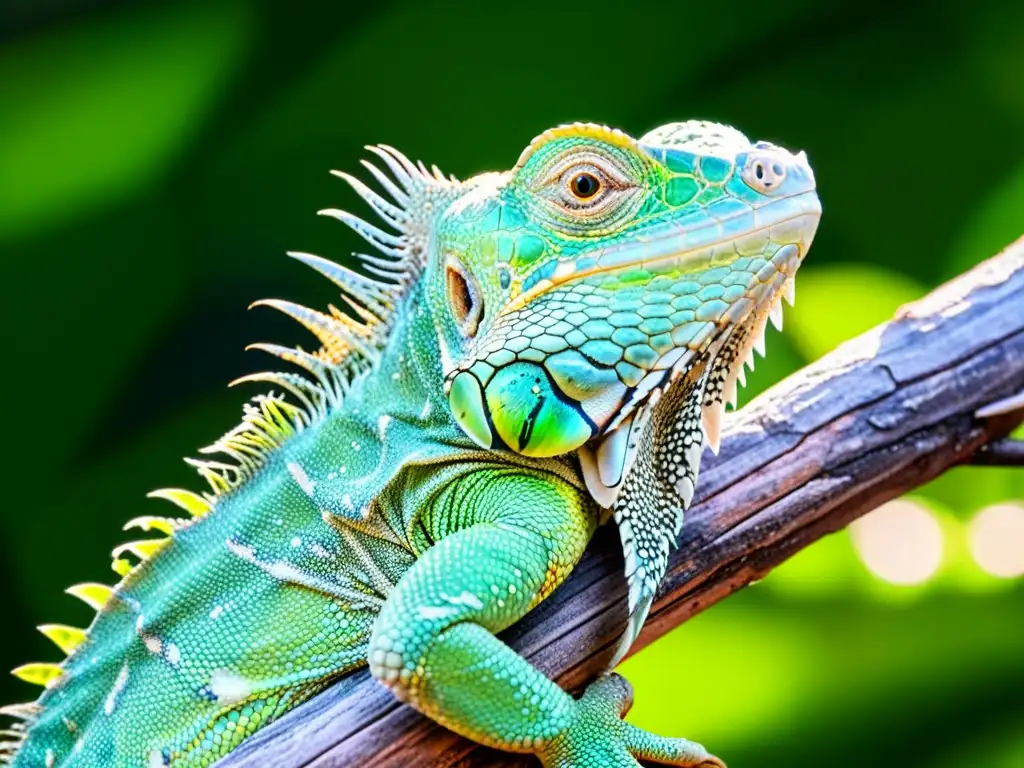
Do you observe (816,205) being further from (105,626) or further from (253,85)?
(253,85)

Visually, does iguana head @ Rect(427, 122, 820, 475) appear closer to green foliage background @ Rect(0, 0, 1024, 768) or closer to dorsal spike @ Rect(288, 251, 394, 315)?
dorsal spike @ Rect(288, 251, 394, 315)

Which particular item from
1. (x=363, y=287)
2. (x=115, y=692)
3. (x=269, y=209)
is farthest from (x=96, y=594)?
(x=269, y=209)

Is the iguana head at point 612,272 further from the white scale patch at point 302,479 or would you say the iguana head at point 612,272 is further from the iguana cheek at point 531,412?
the white scale patch at point 302,479

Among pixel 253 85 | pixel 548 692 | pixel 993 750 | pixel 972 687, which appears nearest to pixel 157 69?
pixel 253 85

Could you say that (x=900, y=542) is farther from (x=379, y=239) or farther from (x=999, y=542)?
(x=379, y=239)

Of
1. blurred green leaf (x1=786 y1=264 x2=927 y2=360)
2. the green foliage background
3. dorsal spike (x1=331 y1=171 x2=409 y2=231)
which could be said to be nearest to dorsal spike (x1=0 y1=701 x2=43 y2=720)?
dorsal spike (x1=331 y1=171 x2=409 y2=231)

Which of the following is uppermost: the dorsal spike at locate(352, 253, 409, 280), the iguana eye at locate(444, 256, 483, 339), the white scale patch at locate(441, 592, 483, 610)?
the dorsal spike at locate(352, 253, 409, 280)
